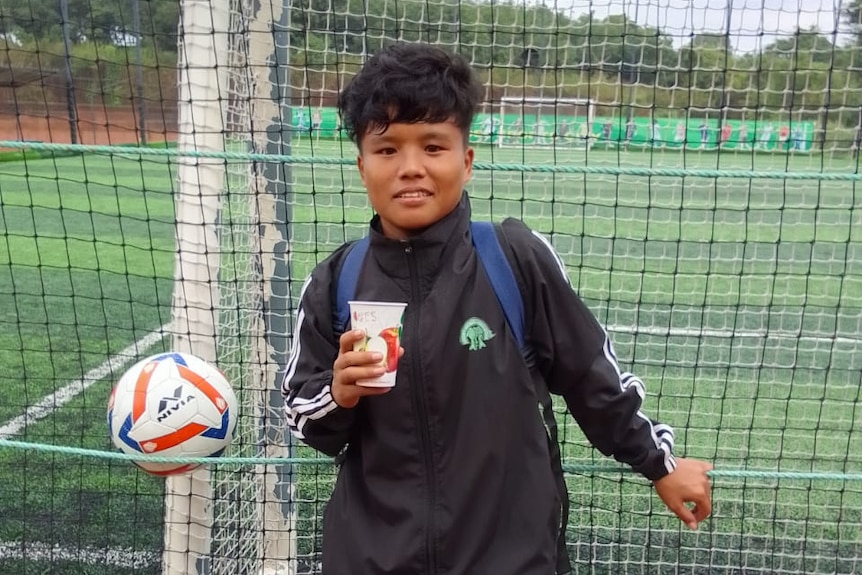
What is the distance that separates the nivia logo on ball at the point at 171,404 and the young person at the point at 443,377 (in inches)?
20.4

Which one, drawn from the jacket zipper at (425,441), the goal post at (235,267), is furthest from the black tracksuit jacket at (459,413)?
the goal post at (235,267)

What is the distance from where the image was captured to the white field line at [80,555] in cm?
332

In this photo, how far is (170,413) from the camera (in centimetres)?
216

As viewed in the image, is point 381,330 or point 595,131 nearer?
point 381,330

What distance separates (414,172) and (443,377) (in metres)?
0.40

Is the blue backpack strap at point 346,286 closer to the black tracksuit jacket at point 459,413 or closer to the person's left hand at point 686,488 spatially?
the black tracksuit jacket at point 459,413

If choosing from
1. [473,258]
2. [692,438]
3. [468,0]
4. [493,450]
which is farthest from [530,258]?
[468,0]

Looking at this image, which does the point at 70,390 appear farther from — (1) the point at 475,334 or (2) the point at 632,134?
(2) the point at 632,134

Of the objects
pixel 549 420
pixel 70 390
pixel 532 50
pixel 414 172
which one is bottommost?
pixel 70 390

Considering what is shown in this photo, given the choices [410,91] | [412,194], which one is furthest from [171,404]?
[410,91]

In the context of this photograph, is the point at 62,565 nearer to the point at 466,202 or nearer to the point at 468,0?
the point at 466,202

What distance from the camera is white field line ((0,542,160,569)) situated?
3318mm

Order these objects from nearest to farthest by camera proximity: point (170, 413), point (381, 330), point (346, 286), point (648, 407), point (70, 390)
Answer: point (381, 330)
point (346, 286)
point (170, 413)
point (648, 407)
point (70, 390)

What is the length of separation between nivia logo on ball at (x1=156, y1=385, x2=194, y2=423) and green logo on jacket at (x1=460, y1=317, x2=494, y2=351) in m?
0.85
